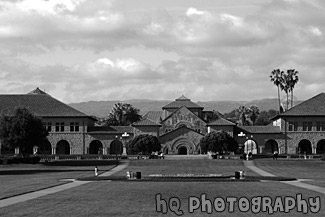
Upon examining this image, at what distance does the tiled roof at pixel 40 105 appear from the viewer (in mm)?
117750

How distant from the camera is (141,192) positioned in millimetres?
35844

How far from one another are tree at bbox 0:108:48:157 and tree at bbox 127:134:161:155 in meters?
21.5

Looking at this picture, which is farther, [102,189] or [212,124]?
[212,124]

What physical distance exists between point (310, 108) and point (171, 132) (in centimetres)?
2309

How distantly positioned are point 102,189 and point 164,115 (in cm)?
9905

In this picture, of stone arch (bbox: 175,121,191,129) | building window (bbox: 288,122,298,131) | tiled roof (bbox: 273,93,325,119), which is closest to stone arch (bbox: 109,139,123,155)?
stone arch (bbox: 175,121,191,129)

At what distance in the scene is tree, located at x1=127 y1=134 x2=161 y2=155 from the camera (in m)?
107

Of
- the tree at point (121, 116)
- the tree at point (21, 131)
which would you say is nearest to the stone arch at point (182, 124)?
the tree at point (21, 131)

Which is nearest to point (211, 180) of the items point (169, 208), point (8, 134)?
point (169, 208)

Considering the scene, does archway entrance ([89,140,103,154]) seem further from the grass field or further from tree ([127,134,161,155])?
the grass field

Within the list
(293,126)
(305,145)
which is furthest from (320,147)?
(293,126)

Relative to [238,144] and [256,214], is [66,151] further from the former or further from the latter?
[256,214]

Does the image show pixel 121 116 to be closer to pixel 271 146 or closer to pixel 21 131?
pixel 271 146

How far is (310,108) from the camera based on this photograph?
383 ft
